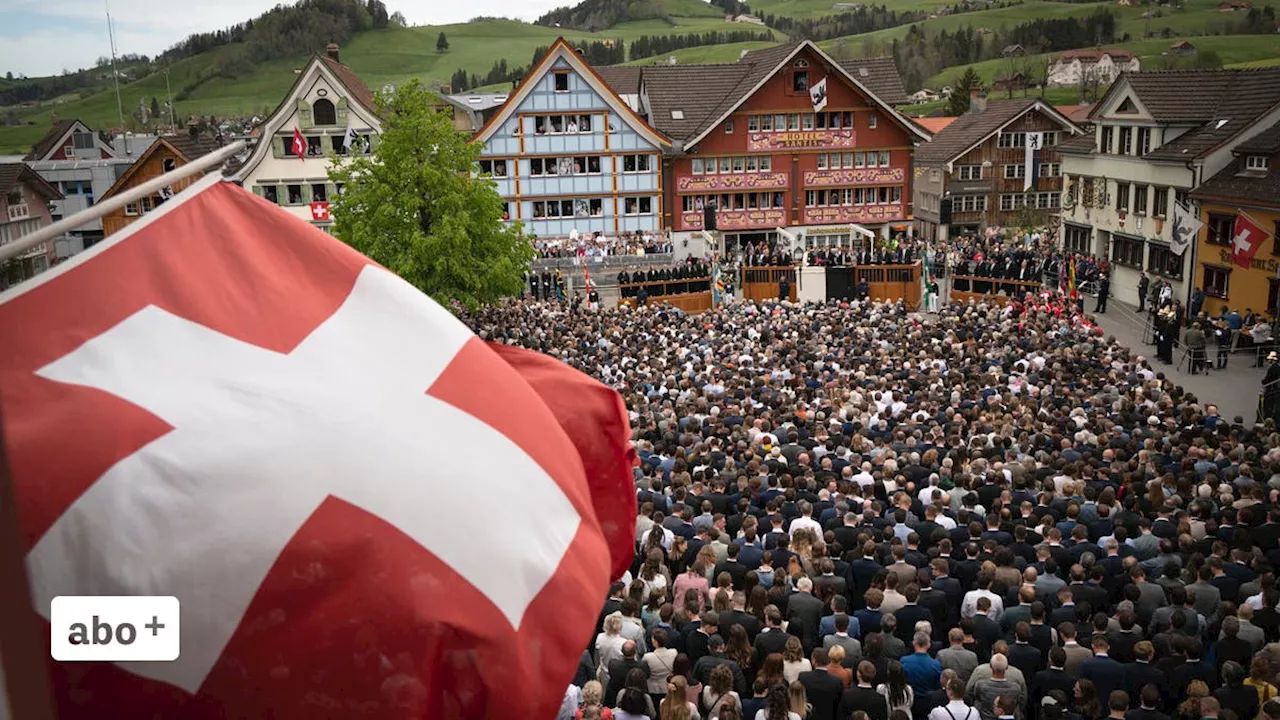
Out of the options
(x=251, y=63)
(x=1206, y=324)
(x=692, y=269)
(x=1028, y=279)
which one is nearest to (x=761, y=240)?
(x=692, y=269)

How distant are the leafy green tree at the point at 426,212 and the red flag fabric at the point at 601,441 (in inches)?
1064

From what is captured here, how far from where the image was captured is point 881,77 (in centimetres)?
6059

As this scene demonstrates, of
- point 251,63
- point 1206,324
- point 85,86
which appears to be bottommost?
point 1206,324

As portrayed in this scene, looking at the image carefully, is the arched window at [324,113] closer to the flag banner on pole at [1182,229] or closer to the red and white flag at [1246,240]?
the flag banner on pole at [1182,229]

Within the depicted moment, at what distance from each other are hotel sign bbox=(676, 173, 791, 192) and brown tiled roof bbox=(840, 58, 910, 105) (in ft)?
30.1

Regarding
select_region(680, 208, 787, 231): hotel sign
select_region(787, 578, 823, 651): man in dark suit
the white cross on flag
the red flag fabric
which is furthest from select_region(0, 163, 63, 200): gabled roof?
select_region(680, 208, 787, 231): hotel sign

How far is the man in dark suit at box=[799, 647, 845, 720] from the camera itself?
334 inches

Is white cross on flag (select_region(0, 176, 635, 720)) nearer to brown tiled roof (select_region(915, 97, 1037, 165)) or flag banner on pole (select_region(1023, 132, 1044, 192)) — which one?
flag banner on pole (select_region(1023, 132, 1044, 192))

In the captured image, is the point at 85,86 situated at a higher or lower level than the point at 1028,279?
higher

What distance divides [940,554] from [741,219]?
4238 centimetres

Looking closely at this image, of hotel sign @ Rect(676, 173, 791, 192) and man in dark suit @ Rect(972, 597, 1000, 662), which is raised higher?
hotel sign @ Rect(676, 173, 791, 192)

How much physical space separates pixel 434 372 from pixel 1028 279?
34.7m

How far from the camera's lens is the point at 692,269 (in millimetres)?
39562

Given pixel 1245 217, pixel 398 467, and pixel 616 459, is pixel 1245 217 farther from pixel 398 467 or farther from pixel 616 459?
pixel 398 467
